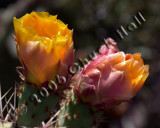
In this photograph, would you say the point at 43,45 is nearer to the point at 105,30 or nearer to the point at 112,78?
the point at 112,78

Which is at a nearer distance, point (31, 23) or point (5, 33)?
point (31, 23)

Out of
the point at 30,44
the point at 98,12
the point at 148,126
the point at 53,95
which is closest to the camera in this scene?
the point at 30,44

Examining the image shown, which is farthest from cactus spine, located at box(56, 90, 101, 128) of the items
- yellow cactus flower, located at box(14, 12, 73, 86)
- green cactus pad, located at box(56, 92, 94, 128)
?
yellow cactus flower, located at box(14, 12, 73, 86)

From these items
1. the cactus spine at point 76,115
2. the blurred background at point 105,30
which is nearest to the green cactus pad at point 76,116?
the cactus spine at point 76,115

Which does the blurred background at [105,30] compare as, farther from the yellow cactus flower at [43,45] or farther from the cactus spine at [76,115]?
the yellow cactus flower at [43,45]

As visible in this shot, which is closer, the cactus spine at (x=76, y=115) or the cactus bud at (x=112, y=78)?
the cactus bud at (x=112, y=78)

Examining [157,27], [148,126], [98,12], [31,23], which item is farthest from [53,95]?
[148,126]

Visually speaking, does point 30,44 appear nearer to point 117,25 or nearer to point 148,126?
point 117,25
